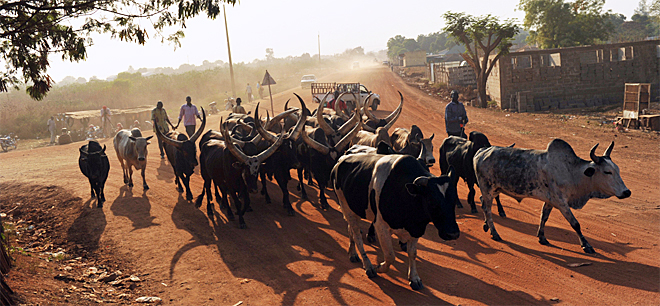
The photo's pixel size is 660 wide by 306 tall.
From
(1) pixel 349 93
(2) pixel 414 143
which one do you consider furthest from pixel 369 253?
(1) pixel 349 93

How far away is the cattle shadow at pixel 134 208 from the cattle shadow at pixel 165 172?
4.08 feet

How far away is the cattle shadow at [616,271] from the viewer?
5.85 metres

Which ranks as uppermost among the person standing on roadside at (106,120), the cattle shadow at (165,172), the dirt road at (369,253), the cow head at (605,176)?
the person standing on roadside at (106,120)

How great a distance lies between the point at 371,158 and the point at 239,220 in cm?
404

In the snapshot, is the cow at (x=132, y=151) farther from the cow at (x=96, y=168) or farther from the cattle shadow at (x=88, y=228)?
the cattle shadow at (x=88, y=228)

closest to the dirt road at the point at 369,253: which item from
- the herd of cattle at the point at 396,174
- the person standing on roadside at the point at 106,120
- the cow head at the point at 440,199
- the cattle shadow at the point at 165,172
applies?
the herd of cattle at the point at 396,174

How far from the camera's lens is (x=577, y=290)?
572cm

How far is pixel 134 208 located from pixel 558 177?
9.15 meters

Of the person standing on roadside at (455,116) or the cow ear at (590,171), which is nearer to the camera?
the cow ear at (590,171)

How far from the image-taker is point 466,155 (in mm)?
8695

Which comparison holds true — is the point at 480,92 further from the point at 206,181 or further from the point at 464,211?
the point at 206,181

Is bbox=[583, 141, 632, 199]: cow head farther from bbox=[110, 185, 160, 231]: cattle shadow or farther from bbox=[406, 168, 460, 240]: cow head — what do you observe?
bbox=[110, 185, 160, 231]: cattle shadow

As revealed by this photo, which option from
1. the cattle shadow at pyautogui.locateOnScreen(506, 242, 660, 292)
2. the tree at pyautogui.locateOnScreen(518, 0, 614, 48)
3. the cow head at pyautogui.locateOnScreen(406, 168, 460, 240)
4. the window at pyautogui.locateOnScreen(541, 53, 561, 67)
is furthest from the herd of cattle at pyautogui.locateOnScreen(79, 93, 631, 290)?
the tree at pyautogui.locateOnScreen(518, 0, 614, 48)

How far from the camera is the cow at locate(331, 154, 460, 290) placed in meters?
5.00
